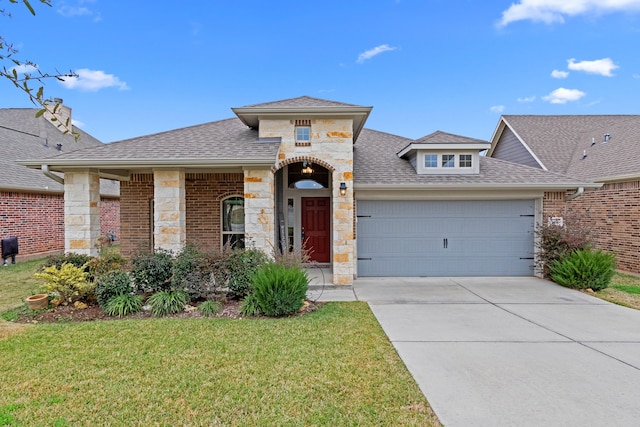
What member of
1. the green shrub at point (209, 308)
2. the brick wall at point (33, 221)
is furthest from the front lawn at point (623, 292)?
the brick wall at point (33, 221)

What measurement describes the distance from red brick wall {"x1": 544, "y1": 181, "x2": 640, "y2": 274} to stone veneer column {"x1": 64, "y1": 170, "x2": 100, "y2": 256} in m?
11.7

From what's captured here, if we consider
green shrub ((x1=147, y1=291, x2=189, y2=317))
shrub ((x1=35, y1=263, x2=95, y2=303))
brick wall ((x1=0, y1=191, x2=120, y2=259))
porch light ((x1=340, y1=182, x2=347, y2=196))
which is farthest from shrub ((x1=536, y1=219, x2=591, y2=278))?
brick wall ((x1=0, y1=191, x2=120, y2=259))

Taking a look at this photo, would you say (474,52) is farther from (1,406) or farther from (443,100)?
(1,406)

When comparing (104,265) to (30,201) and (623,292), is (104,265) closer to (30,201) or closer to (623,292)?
(30,201)

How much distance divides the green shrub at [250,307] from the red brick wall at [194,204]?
421 centimetres

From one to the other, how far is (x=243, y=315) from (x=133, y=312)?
2.08m

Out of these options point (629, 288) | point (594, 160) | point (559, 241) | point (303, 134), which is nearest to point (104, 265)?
point (303, 134)

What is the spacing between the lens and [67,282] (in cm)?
643

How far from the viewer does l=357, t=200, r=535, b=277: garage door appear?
9.66 m

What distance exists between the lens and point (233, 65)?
1842cm

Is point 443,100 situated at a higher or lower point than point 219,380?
higher

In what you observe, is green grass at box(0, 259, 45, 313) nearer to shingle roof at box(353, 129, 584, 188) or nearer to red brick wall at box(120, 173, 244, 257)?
red brick wall at box(120, 173, 244, 257)

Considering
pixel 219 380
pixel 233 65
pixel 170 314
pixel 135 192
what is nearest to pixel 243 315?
pixel 170 314

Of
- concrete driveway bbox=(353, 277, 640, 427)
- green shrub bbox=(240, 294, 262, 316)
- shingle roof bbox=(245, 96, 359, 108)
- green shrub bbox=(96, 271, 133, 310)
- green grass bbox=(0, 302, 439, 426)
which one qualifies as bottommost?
concrete driveway bbox=(353, 277, 640, 427)
